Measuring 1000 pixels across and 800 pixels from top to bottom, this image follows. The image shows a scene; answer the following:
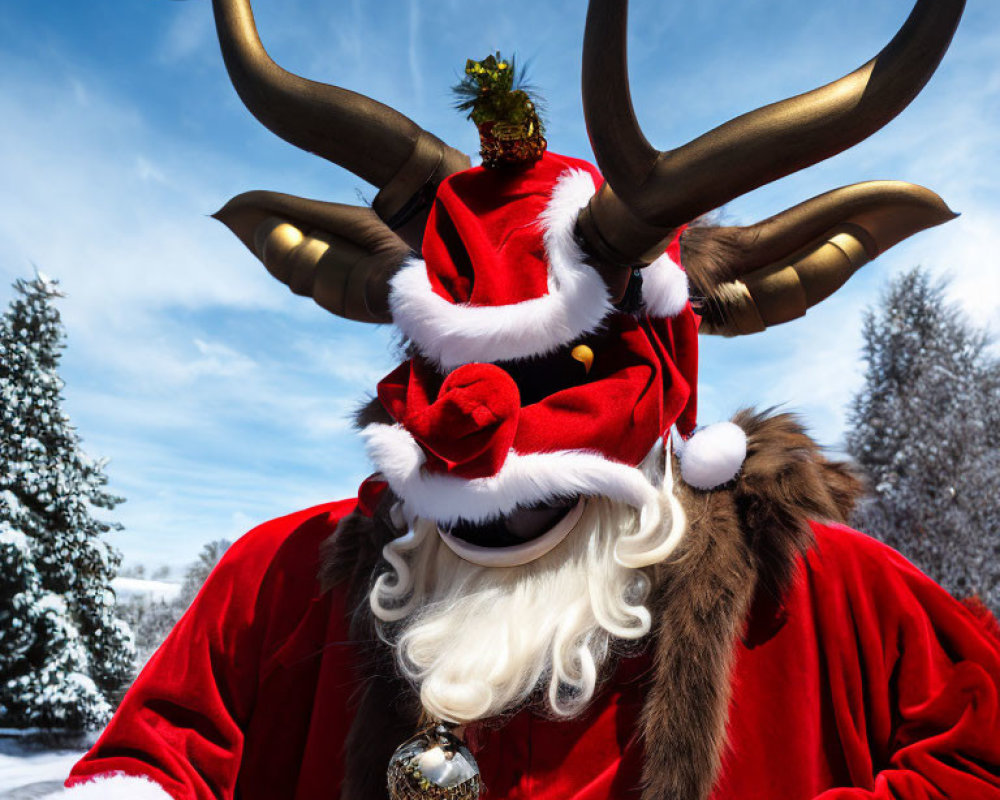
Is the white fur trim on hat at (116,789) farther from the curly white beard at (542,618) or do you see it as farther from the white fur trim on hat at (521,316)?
the white fur trim on hat at (521,316)

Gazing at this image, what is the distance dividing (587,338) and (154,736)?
3.89ft

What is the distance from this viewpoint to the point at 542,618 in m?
1.51

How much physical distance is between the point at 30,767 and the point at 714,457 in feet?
26.0

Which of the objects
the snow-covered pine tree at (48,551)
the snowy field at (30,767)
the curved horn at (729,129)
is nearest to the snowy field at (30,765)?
the snowy field at (30,767)

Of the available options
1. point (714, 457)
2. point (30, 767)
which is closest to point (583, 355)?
point (714, 457)

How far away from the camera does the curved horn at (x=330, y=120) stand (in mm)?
1603

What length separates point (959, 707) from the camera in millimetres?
1419

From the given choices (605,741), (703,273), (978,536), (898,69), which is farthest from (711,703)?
(978,536)

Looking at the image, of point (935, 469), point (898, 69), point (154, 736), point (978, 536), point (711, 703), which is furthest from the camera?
point (935, 469)

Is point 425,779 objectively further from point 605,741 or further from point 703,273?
point 703,273

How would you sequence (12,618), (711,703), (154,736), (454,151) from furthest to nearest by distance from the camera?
(12,618)
(454,151)
(154,736)
(711,703)

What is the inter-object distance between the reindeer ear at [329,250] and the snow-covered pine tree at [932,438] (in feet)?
27.6

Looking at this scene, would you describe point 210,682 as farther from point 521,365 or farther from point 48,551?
point 48,551

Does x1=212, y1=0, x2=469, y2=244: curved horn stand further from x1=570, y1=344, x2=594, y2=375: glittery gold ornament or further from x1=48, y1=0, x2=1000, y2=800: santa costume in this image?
x1=570, y1=344, x2=594, y2=375: glittery gold ornament
